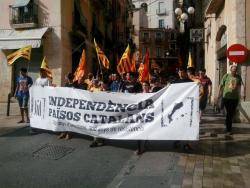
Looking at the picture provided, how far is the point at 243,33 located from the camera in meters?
12.8

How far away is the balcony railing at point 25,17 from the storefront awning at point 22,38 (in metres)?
0.29

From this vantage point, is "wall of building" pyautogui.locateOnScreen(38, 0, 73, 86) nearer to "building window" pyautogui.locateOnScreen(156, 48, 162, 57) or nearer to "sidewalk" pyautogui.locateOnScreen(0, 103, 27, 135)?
"sidewalk" pyautogui.locateOnScreen(0, 103, 27, 135)

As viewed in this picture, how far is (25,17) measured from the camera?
69.9ft

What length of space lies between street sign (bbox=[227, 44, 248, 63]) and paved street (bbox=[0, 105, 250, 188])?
2.83 m

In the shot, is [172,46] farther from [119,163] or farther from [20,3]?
[119,163]

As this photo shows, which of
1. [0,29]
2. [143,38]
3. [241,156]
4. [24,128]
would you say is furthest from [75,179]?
[143,38]

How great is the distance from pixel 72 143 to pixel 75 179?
2.75 metres

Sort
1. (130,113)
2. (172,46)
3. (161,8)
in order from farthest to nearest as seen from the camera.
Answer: (161,8) → (172,46) → (130,113)

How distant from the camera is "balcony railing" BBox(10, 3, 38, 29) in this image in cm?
2111

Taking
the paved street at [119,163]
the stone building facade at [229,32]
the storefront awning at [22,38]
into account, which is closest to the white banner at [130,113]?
the paved street at [119,163]

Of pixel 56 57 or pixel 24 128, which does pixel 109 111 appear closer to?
pixel 24 128

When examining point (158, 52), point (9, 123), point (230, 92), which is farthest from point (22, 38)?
point (158, 52)

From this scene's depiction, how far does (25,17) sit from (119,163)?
597 inches

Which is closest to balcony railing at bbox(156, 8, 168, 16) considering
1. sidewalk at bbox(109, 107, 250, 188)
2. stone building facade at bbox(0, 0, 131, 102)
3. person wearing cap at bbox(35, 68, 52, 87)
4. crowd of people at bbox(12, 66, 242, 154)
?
stone building facade at bbox(0, 0, 131, 102)
